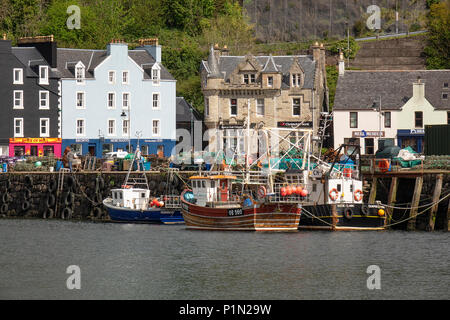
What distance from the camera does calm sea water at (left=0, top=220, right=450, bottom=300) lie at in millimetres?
44125

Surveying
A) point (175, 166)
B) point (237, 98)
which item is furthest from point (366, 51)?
point (175, 166)

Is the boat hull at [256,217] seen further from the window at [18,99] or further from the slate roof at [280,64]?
the slate roof at [280,64]

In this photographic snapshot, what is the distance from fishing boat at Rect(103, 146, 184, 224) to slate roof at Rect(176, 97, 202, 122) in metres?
29.5

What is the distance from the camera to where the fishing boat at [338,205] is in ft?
208

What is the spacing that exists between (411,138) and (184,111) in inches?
926

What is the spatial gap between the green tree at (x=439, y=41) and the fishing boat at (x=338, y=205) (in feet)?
157

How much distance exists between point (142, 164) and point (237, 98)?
2359cm

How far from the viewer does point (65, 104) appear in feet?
321

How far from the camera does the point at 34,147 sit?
9644 centimetres

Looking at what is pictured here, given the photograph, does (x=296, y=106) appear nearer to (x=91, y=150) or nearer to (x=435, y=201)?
(x=91, y=150)

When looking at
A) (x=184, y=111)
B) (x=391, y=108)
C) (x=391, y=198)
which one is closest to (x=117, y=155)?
(x=184, y=111)

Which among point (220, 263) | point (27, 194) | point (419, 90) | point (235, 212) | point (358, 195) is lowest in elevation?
point (220, 263)
